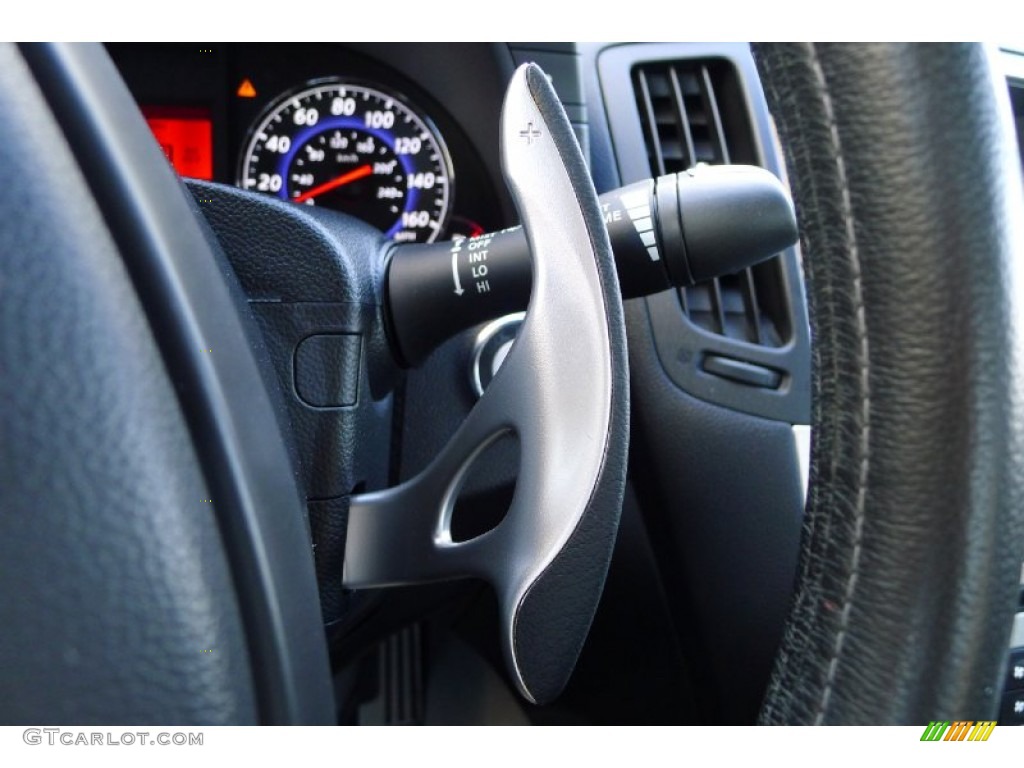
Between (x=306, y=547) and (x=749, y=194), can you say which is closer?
(x=306, y=547)

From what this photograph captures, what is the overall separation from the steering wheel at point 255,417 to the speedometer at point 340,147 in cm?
76

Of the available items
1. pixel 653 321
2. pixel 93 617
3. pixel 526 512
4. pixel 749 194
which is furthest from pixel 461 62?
pixel 93 617

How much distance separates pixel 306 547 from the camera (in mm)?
388

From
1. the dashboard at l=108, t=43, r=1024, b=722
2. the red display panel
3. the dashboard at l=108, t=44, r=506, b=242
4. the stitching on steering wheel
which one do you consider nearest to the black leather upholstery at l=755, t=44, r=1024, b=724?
the stitching on steering wheel

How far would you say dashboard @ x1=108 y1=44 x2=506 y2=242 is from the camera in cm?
110

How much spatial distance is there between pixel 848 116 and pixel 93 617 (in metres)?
0.30

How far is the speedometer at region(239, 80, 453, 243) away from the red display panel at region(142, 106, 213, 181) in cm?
4

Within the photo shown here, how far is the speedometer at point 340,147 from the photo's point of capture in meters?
1.11

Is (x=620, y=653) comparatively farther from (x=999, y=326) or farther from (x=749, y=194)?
(x=999, y=326)

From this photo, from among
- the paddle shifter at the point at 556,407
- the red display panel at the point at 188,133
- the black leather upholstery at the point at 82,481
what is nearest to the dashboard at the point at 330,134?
the red display panel at the point at 188,133

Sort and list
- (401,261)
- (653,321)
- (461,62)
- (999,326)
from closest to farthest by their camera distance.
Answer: (999,326) < (401,261) < (653,321) < (461,62)

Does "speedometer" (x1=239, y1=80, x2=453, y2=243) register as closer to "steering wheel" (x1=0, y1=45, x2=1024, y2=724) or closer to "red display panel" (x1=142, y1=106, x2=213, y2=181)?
"red display panel" (x1=142, y1=106, x2=213, y2=181)

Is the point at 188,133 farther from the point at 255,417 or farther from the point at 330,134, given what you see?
the point at 255,417
